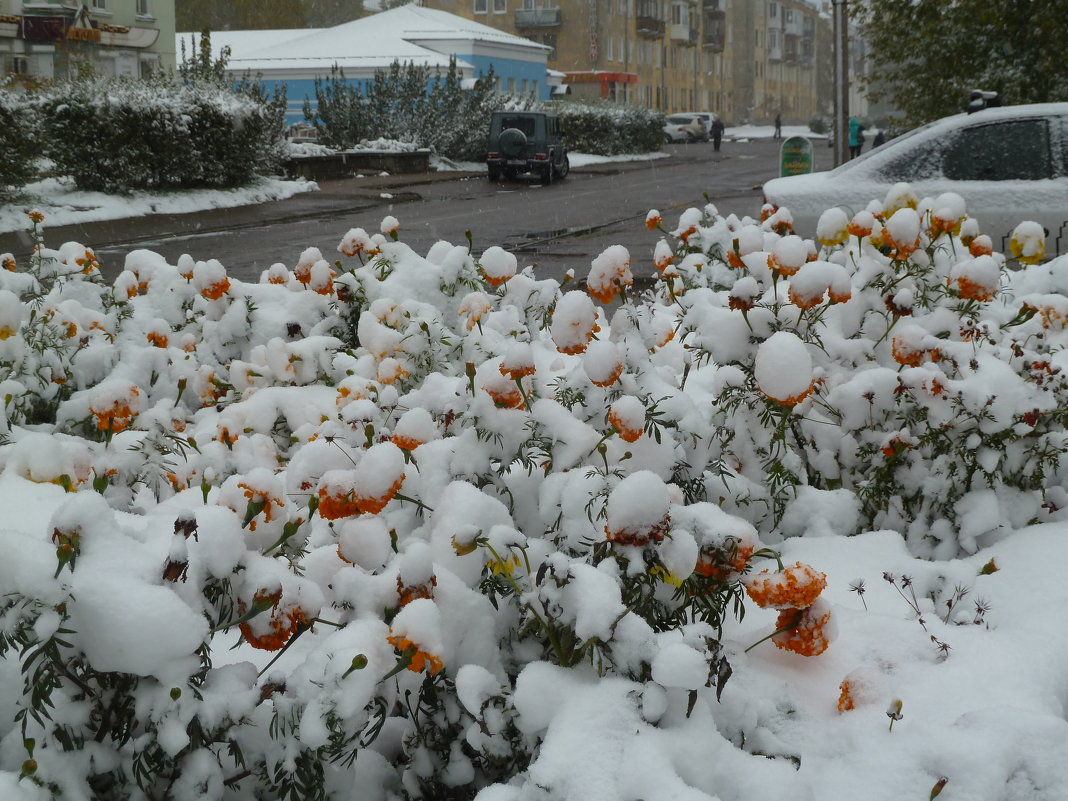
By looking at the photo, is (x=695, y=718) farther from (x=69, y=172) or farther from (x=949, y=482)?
(x=69, y=172)

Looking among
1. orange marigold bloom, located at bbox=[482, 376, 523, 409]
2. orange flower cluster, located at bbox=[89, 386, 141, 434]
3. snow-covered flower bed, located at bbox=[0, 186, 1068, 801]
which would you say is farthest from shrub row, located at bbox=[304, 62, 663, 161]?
orange marigold bloom, located at bbox=[482, 376, 523, 409]

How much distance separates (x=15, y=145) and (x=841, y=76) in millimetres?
11397

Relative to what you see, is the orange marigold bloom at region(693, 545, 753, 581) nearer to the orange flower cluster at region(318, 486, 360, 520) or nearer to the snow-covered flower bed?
the snow-covered flower bed

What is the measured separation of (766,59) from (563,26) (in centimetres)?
3575

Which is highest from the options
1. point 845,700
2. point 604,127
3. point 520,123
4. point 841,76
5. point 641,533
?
point 604,127

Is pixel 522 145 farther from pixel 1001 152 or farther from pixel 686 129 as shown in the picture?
pixel 686 129

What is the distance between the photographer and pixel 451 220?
16.8m

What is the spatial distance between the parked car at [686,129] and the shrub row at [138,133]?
36152 mm

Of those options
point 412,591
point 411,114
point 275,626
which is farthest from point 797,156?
point 411,114

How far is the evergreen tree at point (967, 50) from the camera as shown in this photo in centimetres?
1402

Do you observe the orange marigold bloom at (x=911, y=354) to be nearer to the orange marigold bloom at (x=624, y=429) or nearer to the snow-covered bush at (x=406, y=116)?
the orange marigold bloom at (x=624, y=429)

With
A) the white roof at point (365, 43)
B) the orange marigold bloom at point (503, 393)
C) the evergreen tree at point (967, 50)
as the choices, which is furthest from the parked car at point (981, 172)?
the white roof at point (365, 43)

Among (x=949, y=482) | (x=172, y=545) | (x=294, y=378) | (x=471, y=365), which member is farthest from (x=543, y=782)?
(x=294, y=378)

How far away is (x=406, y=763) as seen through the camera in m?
2.04
